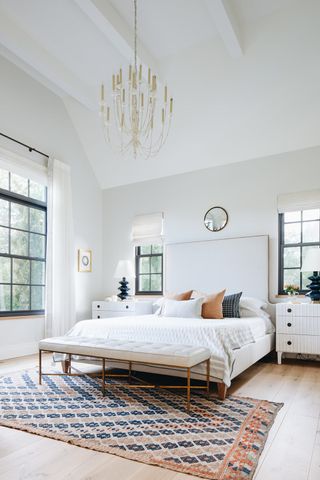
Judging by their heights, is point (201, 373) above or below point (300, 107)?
below

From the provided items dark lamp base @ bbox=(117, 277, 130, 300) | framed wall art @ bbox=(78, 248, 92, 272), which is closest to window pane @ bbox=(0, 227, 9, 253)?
framed wall art @ bbox=(78, 248, 92, 272)

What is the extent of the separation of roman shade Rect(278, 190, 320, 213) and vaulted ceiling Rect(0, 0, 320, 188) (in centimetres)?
62

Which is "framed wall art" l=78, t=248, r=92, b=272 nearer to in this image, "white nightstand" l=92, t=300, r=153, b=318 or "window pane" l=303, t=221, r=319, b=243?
"white nightstand" l=92, t=300, r=153, b=318

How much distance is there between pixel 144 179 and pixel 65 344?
353cm

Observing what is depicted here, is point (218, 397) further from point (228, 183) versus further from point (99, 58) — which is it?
point (99, 58)

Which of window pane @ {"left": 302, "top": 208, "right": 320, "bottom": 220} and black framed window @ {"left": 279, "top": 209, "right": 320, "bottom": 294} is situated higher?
window pane @ {"left": 302, "top": 208, "right": 320, "bottom": 220}

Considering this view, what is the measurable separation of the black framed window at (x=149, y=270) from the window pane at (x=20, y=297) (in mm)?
1748

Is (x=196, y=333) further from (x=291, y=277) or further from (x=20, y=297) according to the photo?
(x=20, y=297)

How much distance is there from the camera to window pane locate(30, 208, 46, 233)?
534cm

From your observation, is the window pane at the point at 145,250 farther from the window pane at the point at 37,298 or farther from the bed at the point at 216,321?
the window pane at the point at 37,298

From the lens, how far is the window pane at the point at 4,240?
4875mm

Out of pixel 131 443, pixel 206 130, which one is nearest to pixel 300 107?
pixel 206 130

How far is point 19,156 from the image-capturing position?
4.96 m

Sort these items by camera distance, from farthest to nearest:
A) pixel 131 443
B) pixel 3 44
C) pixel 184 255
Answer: pixel 184 255 → pixel 3 44 → pixel 131 443
